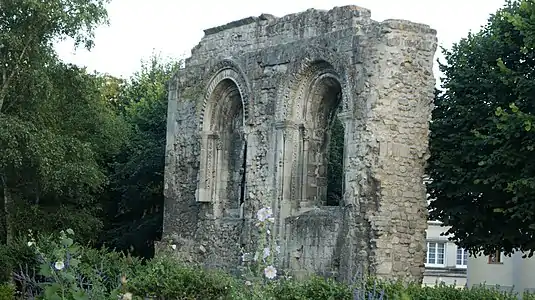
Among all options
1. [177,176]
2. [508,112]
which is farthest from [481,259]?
[508,112]

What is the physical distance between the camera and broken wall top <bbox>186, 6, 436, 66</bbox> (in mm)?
20314

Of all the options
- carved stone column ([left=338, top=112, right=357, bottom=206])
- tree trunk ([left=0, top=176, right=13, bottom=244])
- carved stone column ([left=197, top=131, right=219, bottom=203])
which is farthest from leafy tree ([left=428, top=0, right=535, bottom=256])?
tree trunk ([left=0, top=176, right=13, bottom=244])

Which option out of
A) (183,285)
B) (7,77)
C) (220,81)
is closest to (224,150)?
(220,81)

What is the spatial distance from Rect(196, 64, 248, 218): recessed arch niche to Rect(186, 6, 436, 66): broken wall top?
2.76 feet

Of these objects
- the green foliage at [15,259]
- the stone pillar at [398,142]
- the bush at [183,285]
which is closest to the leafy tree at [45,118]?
the green foliage at [15,259]

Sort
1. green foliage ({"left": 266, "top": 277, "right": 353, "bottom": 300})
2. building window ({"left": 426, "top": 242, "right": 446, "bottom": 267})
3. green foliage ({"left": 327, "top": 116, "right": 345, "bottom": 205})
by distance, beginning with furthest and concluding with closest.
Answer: building window ({"left": 426, "top": 242, "right": 446, "bottom": 267}) < green foliage ({"left": 327, "top": 116, "right": 345, "bottom": 205}) < green foliage ({"left": 266, "top": 277, "right": 353, "bottom": 300})

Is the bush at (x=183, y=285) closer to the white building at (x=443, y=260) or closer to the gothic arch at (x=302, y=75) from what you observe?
the gothic arch at (x=302, y=75)

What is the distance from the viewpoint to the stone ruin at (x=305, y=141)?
19.6 m

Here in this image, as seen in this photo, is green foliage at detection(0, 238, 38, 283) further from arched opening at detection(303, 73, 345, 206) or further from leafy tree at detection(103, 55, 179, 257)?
leafy tree at detection(103, 55, 179, 257)

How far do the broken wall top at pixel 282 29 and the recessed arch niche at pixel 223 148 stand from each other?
84cm

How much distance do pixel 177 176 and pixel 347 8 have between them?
718 centimetres

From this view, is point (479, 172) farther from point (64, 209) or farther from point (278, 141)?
point (64, 209)

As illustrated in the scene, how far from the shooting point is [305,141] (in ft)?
72.2


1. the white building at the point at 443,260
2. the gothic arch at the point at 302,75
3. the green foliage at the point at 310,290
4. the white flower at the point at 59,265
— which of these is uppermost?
the gothic arch at the point at 302,75
